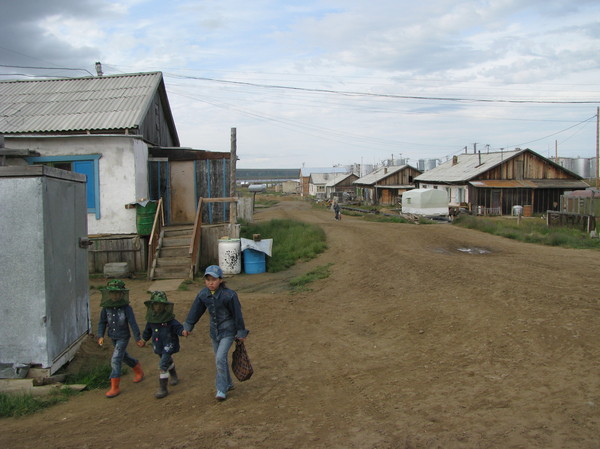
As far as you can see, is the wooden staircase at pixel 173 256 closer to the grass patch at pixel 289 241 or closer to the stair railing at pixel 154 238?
the stair railing at pixel 154 238

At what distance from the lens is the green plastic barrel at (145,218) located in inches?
573

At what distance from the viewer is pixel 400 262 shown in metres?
13.9

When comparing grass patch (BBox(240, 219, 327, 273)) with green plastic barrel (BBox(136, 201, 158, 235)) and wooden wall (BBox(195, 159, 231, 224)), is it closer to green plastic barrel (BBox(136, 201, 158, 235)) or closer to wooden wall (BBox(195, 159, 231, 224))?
wooden wall (BBox(195, 159, 231, 224))

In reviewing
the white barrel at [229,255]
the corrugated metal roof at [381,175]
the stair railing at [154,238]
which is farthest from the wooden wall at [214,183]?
the corrugated metal roof at [381,175]

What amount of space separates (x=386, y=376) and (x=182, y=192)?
1228 cm

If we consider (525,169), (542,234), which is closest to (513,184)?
(525,169)

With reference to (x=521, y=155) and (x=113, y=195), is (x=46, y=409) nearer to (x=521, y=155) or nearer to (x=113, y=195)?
(x=113, y=195)

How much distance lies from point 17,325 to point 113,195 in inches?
350

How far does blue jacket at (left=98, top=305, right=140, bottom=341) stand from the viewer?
6410 millimetres

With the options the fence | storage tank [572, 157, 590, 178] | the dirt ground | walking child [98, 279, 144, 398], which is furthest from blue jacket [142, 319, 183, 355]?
storage tank [572, 157, 590, 178]

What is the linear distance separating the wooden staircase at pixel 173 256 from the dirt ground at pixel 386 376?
150 centimetres

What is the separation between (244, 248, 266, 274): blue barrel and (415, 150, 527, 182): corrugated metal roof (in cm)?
2624

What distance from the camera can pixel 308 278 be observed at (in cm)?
1331

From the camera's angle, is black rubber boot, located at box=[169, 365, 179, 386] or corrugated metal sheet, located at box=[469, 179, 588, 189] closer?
black rubber boot, located at box=[169, 365, 179, 386]
